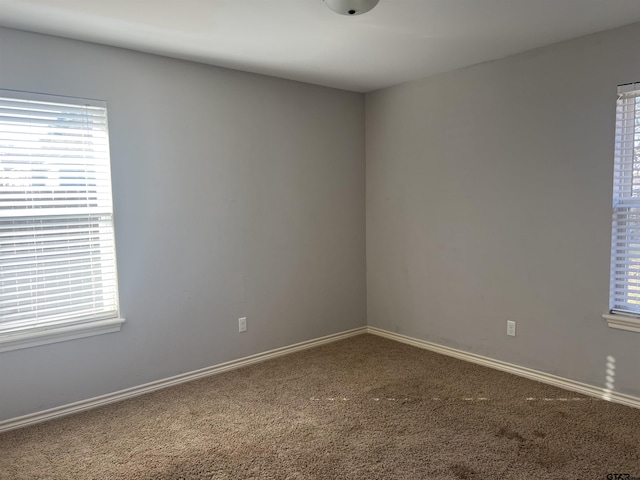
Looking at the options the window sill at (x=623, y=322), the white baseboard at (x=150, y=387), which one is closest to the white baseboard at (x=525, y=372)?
the window sill at (x=623, y=322)

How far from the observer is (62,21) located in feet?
8.55

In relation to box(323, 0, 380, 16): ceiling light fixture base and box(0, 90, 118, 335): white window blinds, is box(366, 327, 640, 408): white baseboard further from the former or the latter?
box(323, 0, 380, 16): ceiling light fixture base

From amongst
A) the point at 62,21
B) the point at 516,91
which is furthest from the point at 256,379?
the point at 516,91

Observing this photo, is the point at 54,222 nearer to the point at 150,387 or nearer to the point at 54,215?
the point at 54,215

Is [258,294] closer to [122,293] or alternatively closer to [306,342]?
[306,342]

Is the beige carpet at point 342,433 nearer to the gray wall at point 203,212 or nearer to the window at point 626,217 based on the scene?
the gray wall at point 203,212

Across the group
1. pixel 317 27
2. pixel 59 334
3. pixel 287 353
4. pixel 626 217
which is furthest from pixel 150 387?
pixel 626 217

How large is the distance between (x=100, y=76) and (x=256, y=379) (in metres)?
2.40

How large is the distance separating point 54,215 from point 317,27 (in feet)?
6.56

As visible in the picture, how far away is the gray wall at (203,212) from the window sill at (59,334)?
5cm

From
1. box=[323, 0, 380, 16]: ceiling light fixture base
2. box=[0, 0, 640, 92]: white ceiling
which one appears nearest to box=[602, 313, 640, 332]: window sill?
box=[0, 0, 640, 92]: white ceiling

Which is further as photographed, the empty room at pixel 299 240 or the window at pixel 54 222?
the window at pixel 54 222

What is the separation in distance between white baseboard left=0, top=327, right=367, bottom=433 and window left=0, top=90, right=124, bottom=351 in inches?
18.0

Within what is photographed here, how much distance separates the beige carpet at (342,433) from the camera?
2.33m
